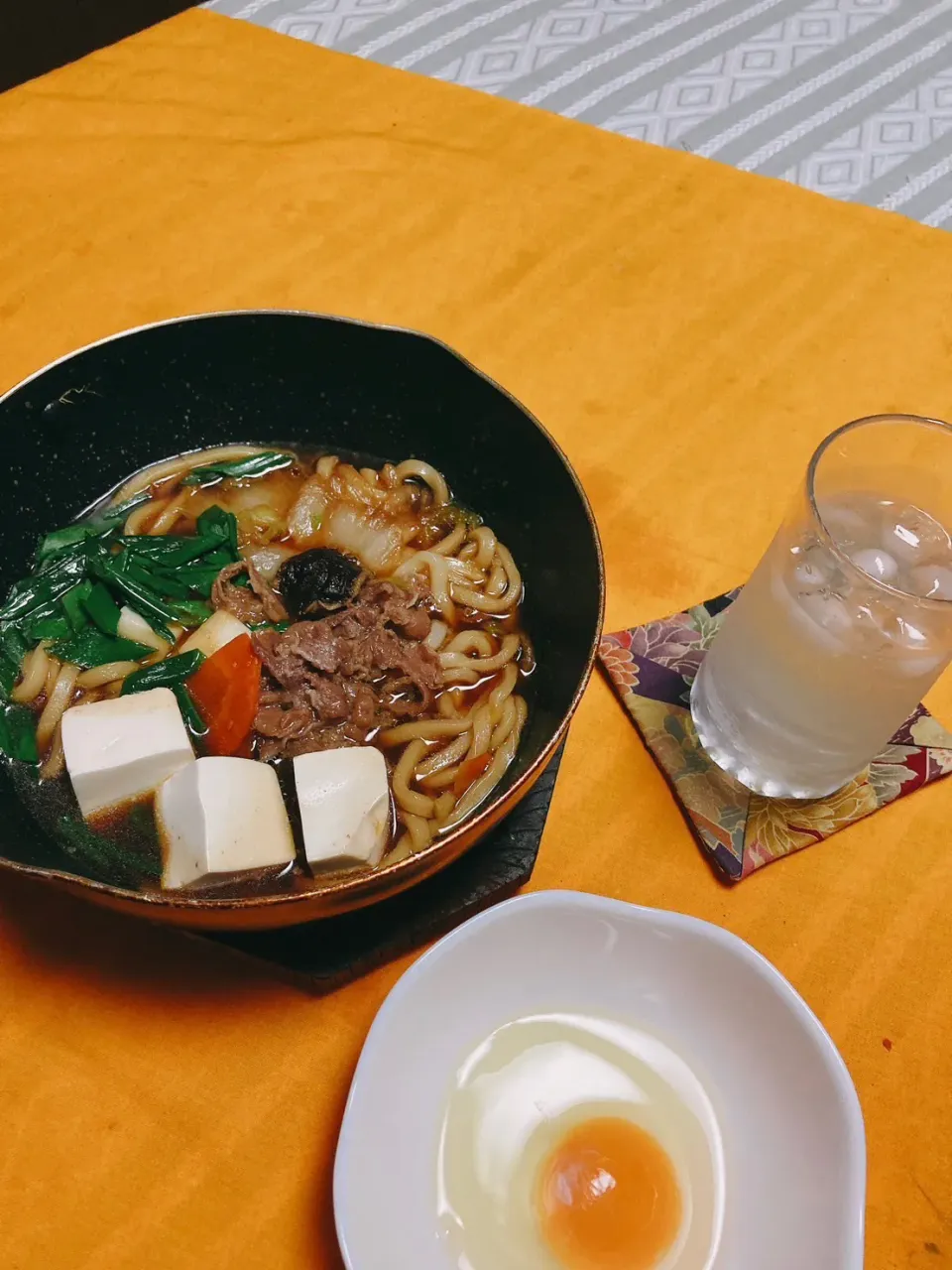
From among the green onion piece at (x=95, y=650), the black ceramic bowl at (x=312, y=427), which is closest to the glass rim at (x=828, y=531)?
the black ceramic bowl at (x=312, y=427)

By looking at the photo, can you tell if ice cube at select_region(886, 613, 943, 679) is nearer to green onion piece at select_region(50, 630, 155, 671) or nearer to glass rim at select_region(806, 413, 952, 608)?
glass rim at select_region(806, 413, 952, 608)

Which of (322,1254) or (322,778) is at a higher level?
(322,778)

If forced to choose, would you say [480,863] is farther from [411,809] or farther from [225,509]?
[225,509]

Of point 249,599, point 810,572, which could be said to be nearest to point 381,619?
point 249,599

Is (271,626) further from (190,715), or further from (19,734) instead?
(19,734)

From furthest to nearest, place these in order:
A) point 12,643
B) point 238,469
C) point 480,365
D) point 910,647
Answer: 1. point 480,365
2. point 238,469
3. point 12,643
4. point 910,647

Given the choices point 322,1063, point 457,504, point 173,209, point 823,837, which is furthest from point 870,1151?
point 173,209

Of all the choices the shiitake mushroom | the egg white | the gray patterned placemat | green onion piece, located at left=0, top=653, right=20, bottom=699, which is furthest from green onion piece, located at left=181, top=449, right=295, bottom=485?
the gray patterned placemat
